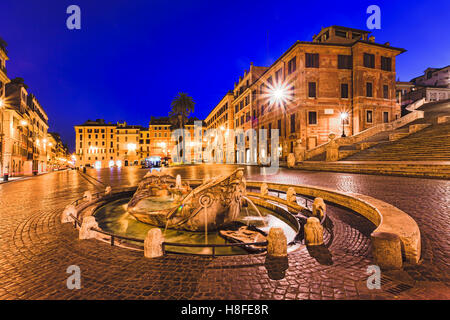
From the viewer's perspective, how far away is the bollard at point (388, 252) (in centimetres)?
305

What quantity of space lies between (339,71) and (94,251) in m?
35.4

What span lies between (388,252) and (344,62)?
34.8m

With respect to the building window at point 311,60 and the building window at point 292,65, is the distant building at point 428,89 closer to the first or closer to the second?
the building window at point 311,60

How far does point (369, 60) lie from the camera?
100 ft

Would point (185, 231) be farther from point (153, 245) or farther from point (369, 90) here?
point (369, 90)

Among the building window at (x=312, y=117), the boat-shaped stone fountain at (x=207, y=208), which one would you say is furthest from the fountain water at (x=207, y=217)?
the building window at (x=312, y=117)

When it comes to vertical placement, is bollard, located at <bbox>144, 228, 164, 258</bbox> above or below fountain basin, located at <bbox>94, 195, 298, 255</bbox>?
above

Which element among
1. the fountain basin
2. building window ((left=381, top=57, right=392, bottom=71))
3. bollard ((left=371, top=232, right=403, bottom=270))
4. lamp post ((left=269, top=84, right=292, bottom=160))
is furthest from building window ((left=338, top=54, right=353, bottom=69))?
bollard ((left=371, top=232, right=403, bottom=270))

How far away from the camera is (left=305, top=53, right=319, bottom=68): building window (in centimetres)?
2948

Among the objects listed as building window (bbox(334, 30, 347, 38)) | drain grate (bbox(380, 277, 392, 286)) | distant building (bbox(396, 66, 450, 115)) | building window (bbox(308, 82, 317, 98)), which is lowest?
drain grate (bbox(380, 277, 392, 286))

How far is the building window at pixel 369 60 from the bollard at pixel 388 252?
35.7 metres

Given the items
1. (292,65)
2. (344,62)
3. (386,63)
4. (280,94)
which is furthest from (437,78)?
(280,94)

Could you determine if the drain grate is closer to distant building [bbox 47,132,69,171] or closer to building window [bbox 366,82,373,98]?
building window [bbox 366,82,373,98]

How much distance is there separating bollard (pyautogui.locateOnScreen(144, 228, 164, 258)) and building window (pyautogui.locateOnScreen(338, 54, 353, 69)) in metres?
35.1
